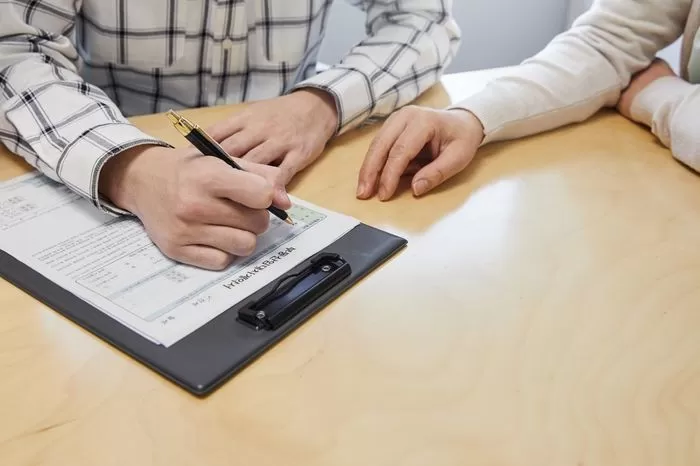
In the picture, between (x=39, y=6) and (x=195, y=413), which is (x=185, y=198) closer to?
(x=195, y=413)

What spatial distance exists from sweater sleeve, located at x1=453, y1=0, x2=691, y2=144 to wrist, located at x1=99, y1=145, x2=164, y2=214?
0.42m

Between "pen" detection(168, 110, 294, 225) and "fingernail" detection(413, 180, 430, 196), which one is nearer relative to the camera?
"pen" detection(168, 110, 294, 225)

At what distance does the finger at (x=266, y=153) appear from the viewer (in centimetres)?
77

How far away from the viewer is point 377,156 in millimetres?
761

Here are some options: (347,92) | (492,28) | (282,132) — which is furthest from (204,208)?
(492,28)

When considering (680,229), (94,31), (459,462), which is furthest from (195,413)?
(94,31)

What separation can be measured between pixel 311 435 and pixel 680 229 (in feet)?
1.46

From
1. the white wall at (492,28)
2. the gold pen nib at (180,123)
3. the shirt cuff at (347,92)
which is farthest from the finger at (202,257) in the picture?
the white wall at (492,28)

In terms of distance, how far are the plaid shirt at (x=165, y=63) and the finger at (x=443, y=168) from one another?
0.17 metres

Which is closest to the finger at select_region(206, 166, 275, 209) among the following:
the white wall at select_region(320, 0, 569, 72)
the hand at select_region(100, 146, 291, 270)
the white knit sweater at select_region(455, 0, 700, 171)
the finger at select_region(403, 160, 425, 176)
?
the hand at select_region(100, 146, 291, 270)

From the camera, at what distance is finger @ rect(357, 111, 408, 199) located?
2.43 ft

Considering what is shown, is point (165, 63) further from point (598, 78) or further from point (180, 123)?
point (598, 78)

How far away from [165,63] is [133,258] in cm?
45

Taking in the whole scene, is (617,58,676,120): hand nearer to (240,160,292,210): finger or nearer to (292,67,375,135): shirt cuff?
(292,67,375,135): shirt cuff
